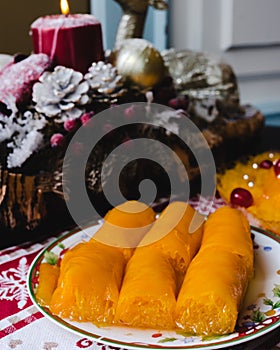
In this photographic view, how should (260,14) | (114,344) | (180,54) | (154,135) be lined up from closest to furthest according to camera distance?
(114,344), (154,135), (180,54), (260,14)

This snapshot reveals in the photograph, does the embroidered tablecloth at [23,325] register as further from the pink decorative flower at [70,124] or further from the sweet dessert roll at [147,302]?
the pink decorative flower at [70,124]

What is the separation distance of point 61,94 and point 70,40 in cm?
9

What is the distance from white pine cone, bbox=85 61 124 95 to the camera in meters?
0.62

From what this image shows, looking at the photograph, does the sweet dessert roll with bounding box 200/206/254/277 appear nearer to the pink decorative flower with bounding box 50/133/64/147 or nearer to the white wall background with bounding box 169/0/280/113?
the pink decorative flower with bounding box 50/133/64/147

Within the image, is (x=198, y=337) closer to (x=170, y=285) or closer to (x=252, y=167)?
(x=170, y=285)

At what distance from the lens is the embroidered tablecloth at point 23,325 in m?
0.40

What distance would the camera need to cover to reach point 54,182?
22.7 inches

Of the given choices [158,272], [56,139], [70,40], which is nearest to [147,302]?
[158,272]

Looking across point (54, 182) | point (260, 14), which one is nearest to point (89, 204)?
point (54, 182)

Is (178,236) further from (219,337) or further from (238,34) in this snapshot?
(238,34)

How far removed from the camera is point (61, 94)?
0.58m

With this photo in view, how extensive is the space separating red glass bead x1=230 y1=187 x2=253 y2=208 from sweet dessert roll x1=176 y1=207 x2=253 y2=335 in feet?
0.51

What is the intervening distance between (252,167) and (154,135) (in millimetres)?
161

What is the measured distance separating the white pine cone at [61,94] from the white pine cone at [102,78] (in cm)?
2
